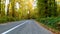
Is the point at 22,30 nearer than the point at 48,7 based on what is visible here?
Yes

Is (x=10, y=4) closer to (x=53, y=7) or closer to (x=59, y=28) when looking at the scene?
(x=53, y=7)

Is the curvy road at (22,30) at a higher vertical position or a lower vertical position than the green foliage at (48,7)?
lower

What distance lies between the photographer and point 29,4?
5012 inches

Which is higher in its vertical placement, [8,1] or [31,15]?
[8,1]

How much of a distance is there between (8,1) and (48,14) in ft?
74.5

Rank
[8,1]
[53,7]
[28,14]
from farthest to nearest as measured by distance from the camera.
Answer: [28,14]
[8,1]
[53,7]

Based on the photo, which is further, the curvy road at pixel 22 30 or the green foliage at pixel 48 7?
the green foliage at pixel 48 7

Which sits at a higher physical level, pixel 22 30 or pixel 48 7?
pixel 48 7

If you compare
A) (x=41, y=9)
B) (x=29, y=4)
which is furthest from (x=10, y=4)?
(x=29, y=4)

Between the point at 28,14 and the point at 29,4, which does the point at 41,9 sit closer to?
the point at 29,4

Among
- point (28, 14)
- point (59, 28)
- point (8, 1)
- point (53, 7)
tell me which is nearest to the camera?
point (59, 28)

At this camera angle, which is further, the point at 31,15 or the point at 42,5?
the point at 31,15

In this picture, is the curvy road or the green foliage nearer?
the curvy road

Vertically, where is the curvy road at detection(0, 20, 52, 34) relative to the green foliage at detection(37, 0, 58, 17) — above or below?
below
